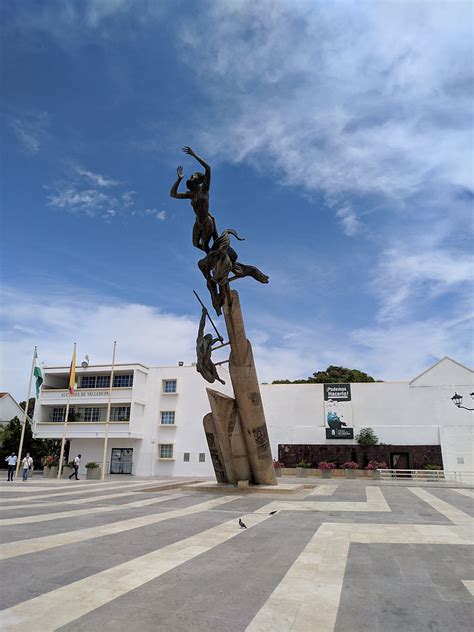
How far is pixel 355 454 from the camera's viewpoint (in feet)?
111

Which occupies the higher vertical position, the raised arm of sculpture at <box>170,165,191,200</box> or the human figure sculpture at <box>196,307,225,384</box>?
the raised arm of sculpture at <box>170,165,191,200</box>

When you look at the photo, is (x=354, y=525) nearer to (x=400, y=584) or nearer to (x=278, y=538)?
(x=278, y=538)

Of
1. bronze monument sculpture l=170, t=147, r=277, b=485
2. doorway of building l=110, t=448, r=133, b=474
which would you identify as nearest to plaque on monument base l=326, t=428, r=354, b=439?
doorway of building l=110, t=448, r=133, b=474

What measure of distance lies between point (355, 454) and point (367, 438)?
146cm

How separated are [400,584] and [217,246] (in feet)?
41.0

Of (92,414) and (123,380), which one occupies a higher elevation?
(123,380)

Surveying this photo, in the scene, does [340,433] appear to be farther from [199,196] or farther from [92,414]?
[199,196]

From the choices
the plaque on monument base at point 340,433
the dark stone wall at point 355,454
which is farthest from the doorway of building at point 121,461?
the plaque on monument base at point 340,433

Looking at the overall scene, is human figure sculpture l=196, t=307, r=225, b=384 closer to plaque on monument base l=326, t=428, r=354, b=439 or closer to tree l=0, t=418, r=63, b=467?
plaque on monument base l=326, t=428, r=354, b=439

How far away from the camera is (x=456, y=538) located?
8.84m

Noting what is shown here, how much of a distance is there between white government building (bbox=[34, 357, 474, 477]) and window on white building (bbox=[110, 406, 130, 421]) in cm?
8

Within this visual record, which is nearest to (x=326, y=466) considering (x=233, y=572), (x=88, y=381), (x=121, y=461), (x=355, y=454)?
(x=355, y=454)

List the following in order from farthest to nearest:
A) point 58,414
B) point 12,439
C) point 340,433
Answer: point 58,414 < point 340,433 < point 12,439

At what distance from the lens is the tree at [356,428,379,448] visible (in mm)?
33719
